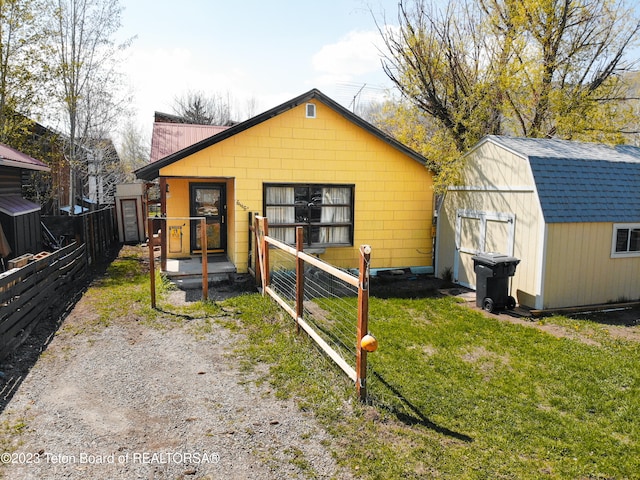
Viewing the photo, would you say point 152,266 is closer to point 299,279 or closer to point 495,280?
point 299,279

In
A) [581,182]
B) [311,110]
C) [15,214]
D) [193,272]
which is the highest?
[311,110]

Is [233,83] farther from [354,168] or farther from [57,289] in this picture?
[57,289]

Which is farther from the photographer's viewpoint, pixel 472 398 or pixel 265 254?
pixel 265 254

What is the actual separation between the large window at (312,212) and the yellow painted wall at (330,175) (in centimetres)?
20

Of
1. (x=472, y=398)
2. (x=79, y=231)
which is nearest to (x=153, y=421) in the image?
(x=472, y=398)

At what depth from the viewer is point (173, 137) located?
1132 centimetres

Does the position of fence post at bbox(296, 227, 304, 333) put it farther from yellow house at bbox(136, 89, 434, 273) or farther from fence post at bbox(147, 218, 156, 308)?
yellow house at bbox(136, 89, 434, 273)

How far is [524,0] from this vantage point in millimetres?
13508

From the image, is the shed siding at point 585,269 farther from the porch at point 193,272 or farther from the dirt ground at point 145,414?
the porch at point 193,272

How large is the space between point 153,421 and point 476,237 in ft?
24.9

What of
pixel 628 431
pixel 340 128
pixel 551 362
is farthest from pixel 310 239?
pixel 628 431

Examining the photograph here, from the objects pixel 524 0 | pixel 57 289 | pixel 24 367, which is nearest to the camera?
pixel 24 367

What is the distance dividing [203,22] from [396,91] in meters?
6.04

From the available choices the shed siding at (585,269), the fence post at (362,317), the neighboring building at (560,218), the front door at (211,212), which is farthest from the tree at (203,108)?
the fence post at (362,317)
